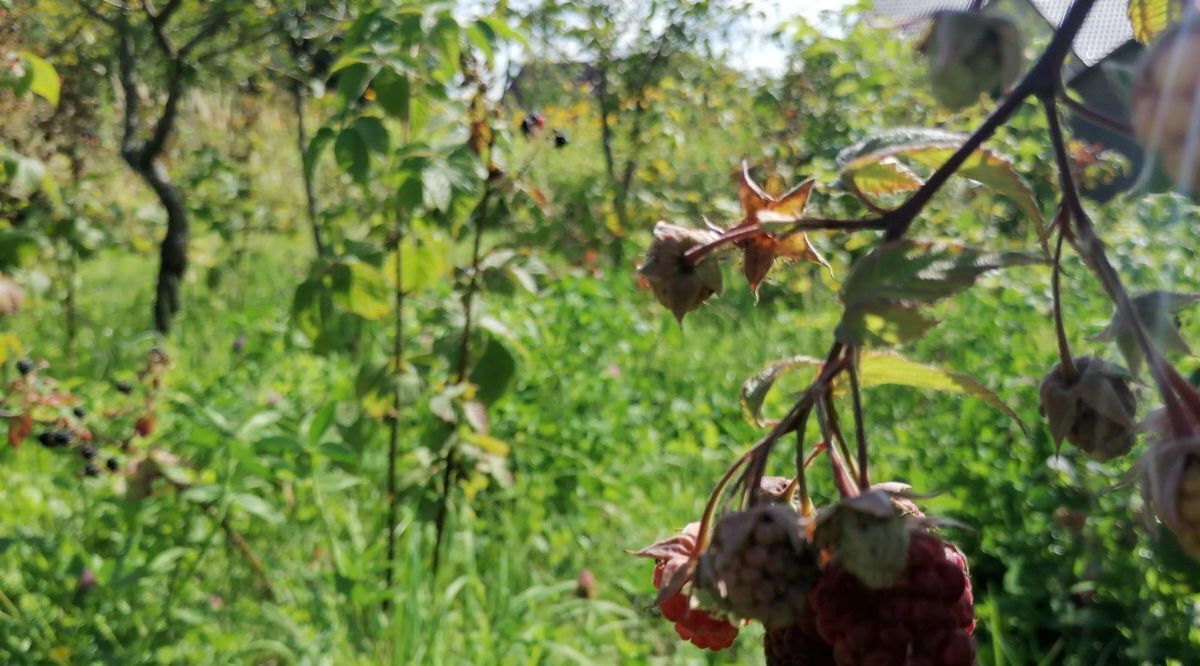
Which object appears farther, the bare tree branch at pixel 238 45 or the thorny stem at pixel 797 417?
the bare tree branch at pixel 238 45

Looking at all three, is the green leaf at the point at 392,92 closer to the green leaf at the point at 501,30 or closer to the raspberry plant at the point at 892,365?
the green leaf at the point at 501,30

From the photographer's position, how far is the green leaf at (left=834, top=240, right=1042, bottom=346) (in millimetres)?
343

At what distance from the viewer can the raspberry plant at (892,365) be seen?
1.11ft

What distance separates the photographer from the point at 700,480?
2.44 metres

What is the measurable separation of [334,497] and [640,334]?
139 centimetres

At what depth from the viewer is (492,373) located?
5.68 ft

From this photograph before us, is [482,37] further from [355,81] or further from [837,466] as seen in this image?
[837,466]

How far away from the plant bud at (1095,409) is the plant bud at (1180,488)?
0.41 feet

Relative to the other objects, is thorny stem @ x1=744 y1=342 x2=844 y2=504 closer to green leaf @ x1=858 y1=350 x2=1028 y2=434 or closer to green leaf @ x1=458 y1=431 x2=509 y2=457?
green leaf @ x1=858 y1=350 x2=1028 y2=434

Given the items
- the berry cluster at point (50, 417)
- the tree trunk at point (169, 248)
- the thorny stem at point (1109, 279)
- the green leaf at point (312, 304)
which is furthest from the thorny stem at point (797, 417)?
the tree trunk at point (169, 248)

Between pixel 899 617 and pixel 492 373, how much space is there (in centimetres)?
141

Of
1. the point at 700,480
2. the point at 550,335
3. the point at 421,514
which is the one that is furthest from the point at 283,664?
the point at 550,335

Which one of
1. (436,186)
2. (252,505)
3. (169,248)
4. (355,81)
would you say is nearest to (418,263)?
(436,186)

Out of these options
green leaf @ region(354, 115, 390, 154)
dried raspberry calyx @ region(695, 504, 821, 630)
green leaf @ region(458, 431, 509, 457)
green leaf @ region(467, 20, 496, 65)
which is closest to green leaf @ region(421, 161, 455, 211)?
green leaf @ region(354, 115, 390, 154)
